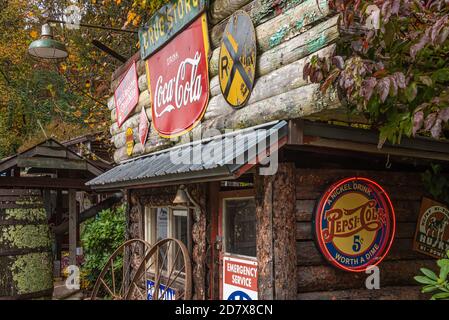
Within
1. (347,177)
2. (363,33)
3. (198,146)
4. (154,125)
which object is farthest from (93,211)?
(363,33)

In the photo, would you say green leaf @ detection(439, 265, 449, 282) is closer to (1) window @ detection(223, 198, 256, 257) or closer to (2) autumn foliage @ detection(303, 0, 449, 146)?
(2) autumn foliage @ detection(303, 0, 449, 146)

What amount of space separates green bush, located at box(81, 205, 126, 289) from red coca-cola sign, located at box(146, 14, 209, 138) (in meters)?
4.32

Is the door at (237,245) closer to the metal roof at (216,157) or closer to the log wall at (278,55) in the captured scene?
the metal roof at (216,157)

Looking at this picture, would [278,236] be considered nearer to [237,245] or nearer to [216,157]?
[216,157]

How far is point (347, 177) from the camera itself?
167 inches

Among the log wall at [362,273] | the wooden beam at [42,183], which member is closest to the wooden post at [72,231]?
the wooden beam at [42,183]

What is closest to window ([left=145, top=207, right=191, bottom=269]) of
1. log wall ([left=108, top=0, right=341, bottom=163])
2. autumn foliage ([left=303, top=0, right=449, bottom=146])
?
log wall ([left=108, top=0, right=341, bottom=163])

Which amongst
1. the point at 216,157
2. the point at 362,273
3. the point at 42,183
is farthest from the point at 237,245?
the point at 42,183

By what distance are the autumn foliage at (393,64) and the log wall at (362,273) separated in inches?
32.6

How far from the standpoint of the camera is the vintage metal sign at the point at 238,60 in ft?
13.9

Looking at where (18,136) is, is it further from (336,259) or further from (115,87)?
(336,259)

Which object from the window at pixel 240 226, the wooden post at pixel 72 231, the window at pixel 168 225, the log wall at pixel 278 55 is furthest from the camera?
the wooden post at pixel 72 231

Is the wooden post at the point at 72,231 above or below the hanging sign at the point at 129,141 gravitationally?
below

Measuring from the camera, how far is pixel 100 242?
32.9ft
